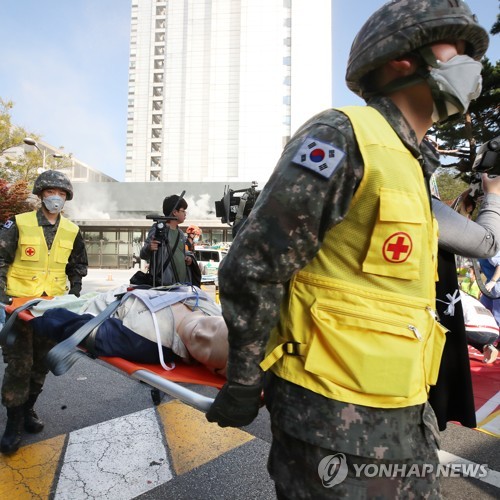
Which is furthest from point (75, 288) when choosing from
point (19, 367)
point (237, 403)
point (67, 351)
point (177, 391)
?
point (237, 403)

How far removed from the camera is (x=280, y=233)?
0.86 m

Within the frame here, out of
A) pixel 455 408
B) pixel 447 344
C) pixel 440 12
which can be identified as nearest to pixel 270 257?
pixel 440 12

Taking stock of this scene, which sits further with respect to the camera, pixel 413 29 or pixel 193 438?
pixel 193 438

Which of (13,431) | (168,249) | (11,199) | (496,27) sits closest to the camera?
(13,431)

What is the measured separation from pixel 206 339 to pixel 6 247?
2215 millimetres

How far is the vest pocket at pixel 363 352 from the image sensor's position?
2.81ft

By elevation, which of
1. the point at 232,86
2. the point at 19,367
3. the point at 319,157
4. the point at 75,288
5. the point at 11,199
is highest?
the point at 232,86

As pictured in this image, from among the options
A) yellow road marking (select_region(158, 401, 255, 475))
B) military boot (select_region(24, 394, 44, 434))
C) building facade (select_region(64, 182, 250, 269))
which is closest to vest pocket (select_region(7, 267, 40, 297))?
military boot (select_region(24, 394, 44, 434))

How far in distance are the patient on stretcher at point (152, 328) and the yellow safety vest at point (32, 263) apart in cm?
96

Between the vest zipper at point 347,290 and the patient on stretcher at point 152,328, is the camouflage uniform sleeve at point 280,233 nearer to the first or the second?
the vest zipper at point 347,290

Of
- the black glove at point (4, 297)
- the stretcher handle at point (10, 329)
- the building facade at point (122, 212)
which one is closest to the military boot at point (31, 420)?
the stretcher handle at point (10, 329)

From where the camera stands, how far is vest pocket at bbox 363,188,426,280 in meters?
0.87

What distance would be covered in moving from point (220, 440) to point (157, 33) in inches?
2141

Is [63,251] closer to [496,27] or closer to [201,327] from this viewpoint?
[201,327]
